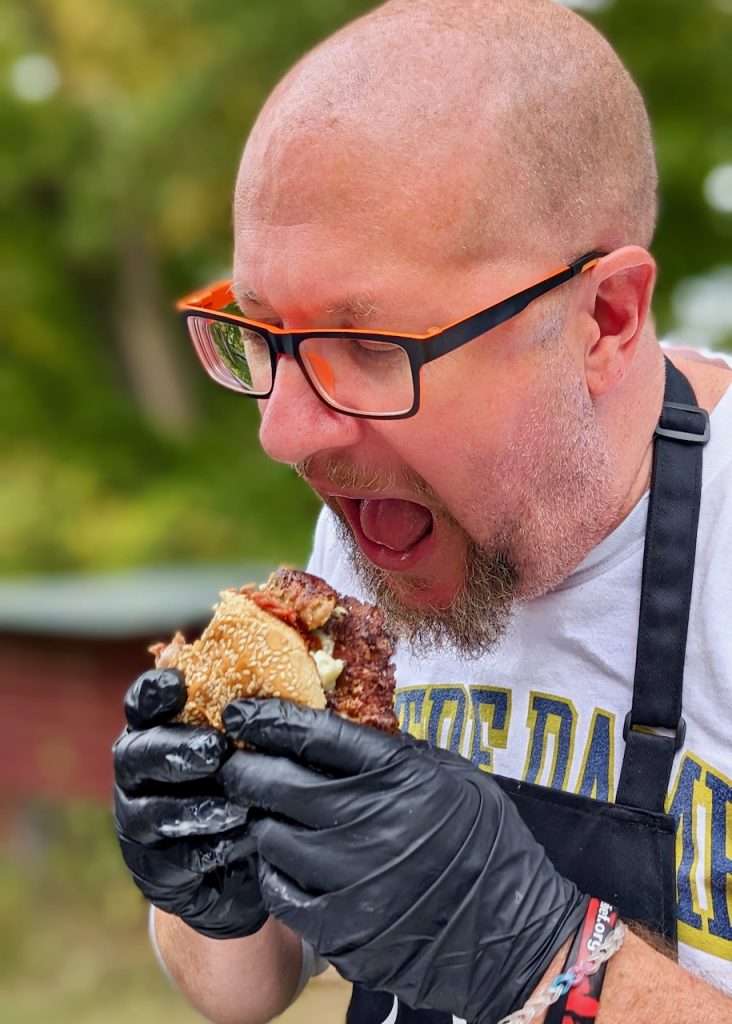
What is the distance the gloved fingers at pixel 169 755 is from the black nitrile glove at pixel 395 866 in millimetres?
33

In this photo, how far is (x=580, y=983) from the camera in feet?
5.75

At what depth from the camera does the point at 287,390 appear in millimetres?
1875

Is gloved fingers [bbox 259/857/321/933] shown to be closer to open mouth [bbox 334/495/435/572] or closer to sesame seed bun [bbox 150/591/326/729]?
sesame seed bun [bbox 150/591/326/729]

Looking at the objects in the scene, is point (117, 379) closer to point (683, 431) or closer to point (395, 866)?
point (683, 431)

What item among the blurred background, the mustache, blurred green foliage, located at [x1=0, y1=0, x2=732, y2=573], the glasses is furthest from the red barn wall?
the glasses

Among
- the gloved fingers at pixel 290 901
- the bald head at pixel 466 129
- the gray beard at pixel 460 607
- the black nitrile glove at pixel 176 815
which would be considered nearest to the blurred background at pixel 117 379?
the black nitrile glove at pixel 176 815

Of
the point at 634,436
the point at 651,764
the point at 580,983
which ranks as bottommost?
the point at 580,983

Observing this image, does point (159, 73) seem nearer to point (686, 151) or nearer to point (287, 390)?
point (686, 151)

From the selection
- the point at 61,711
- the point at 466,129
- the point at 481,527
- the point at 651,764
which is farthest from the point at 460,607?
the point at 61,711

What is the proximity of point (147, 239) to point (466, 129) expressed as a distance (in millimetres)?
7539

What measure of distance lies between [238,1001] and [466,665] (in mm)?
762

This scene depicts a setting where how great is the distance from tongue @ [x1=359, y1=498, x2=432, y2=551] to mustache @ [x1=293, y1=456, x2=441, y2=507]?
75 mm

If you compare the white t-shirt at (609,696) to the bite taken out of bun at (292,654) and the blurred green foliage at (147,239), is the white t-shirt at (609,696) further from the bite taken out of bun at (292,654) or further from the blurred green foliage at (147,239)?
the blurred green foliage at (147,239)

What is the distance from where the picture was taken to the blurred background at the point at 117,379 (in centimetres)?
632
